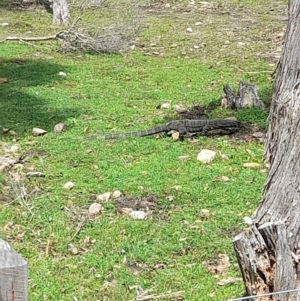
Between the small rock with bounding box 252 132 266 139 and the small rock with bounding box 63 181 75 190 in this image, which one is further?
the small rock with bounding box 252 132 266 139

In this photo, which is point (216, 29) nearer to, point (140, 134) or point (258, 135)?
point (258, 135)

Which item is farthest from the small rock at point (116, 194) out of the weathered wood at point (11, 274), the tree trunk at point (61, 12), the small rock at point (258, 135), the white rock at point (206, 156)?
the tree trunk at point (61, 12)

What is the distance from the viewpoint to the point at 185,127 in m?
6.07

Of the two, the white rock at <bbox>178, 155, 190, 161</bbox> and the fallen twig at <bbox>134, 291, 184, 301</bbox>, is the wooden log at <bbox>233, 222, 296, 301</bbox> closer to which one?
the fallen twig at <bbox>134, 291, 184, 301</bbox>

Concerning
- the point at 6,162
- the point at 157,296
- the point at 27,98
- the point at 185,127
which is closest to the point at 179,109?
the point at 185,127

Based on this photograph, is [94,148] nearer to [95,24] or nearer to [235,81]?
[235,81]

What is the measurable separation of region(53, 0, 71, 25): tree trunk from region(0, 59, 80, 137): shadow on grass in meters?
2.65

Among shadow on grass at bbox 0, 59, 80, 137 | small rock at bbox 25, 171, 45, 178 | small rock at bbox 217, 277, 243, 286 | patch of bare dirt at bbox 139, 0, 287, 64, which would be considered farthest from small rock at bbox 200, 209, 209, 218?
patch of bare dirt at bbox 139, 0, 287, 64

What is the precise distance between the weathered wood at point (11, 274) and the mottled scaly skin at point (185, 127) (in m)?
4.56

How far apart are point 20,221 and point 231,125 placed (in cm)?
243

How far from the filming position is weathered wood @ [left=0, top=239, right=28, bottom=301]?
1503mm

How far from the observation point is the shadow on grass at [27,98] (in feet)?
21.8

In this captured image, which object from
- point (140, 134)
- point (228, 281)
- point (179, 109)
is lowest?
point (179, 109)

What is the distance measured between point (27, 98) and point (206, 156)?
2.73 metres
